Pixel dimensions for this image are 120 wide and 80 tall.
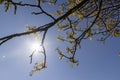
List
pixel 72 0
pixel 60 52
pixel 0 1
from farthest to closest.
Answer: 1. pixel 72 0
2. pixel 60 52
3. pixel 0 1

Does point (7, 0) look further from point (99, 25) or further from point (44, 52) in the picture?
point (99, 25)

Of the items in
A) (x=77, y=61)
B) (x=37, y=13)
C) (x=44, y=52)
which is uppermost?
(x=37, y=13)

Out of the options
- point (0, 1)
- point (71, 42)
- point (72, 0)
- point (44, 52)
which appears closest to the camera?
point (0, 1)

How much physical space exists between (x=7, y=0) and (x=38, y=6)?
0.48 m

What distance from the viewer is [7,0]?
393 cm

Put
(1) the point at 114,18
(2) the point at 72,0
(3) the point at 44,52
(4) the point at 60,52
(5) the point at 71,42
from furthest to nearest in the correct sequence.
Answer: (1) the point at 114,18
(2) the point at 72,0
(5) the point at 71,42
(4) the point at 60,52
(3) the point at 44,52

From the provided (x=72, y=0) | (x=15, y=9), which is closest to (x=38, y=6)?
(x=15, y=9)

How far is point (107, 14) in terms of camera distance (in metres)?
8.12

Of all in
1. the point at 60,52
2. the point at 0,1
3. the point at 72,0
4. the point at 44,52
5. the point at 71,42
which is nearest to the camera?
the point at 0,1

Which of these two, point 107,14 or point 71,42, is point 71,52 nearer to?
point 71,42

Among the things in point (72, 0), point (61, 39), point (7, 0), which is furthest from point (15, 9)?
point (72, 0)

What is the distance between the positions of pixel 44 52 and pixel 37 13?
0.81 meters

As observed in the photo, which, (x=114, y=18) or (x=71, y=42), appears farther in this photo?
(x=114, y=18)

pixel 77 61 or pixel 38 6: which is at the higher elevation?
pixel 38 6
